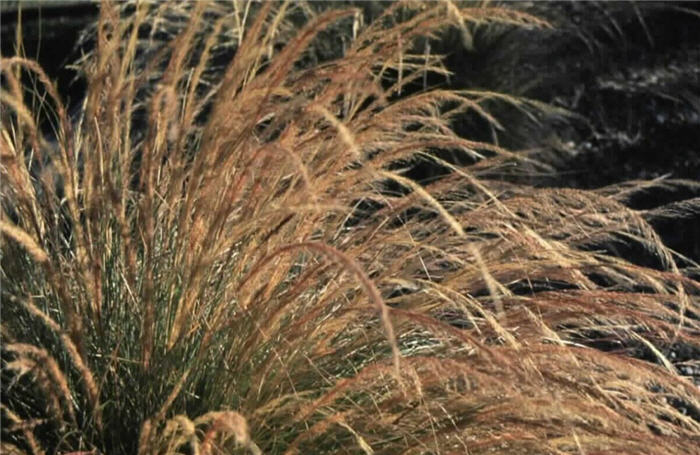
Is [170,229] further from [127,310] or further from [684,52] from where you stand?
[684,52]

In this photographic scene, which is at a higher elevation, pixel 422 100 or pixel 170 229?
pixel 422 100

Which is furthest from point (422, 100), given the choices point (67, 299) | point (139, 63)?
point (139, 63)

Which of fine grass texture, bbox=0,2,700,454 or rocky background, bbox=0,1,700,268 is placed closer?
fine grass texture, bbox=0,2,700,454

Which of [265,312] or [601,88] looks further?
[601,88]

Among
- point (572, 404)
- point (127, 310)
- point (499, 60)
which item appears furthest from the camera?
point (499, 60)

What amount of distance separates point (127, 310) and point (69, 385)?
6.4 inches

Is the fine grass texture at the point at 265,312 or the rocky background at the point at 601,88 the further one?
the rocky background at the point at 601,88

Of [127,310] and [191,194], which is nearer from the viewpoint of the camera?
[191,194]

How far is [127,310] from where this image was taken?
77.3 inches

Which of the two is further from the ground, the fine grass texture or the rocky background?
the fine grass texture

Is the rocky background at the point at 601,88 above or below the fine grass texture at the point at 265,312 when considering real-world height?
below

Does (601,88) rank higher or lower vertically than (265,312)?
lower

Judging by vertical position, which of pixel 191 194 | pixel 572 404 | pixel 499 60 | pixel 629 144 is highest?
pixel 191 194

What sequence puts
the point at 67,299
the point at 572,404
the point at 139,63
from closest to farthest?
1. the point at 572,404
2. the point at 67,299
3. the point at 139,63
